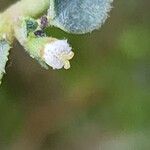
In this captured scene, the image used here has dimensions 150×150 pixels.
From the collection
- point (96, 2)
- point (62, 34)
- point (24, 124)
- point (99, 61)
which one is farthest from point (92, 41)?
point (96, 2)

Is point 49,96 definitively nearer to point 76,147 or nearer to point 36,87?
point 36,87

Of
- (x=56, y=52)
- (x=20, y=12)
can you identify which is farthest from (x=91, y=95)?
(x=56, y=52)

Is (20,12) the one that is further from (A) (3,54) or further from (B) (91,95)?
(B) (91,95)

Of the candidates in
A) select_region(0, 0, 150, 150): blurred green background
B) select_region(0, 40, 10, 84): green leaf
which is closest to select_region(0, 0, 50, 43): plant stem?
select_region(0, 40, 10, 84): green leaf

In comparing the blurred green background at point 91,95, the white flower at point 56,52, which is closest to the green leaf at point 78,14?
the white flower at point 56,52

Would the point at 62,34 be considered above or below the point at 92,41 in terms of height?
above

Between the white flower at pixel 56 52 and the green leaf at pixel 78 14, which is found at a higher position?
the green leaf at pixel 78 14

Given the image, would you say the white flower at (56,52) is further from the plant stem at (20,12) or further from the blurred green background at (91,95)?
the blurred green background at (91,95)
